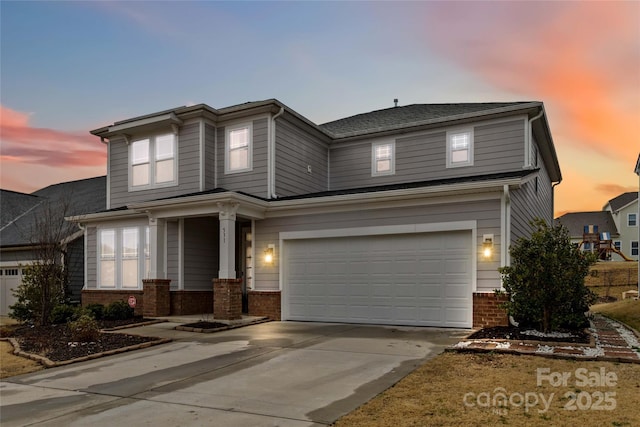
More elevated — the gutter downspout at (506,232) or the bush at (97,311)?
the gutter downspout at (506,232)

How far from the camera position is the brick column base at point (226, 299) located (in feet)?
39.3

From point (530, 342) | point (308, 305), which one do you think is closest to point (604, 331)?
point (530, 342)

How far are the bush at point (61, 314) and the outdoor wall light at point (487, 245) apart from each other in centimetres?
1035

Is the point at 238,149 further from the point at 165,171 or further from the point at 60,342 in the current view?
the point at 60,342

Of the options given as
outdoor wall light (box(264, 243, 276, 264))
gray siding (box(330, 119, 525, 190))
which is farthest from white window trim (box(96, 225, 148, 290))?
gray siding (box(330, 119, 525, 190))

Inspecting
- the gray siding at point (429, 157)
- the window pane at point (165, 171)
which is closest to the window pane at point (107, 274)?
the window pane at point (165, 171)

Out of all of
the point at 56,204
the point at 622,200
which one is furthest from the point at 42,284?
the point at 622,200

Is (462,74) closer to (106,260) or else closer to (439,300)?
(439,300)

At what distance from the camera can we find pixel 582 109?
1636 centimetres

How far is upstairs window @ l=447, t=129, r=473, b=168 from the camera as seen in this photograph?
46.3 feet

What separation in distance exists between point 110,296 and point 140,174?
4.07 meters

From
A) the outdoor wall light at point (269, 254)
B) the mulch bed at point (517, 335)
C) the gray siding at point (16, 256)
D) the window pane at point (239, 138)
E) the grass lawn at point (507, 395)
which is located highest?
→ the window pane at point (239, 138)

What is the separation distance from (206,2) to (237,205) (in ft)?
19.2

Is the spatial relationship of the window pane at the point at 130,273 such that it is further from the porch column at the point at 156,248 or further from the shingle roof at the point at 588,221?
the shingle roof at the point at 588,221
